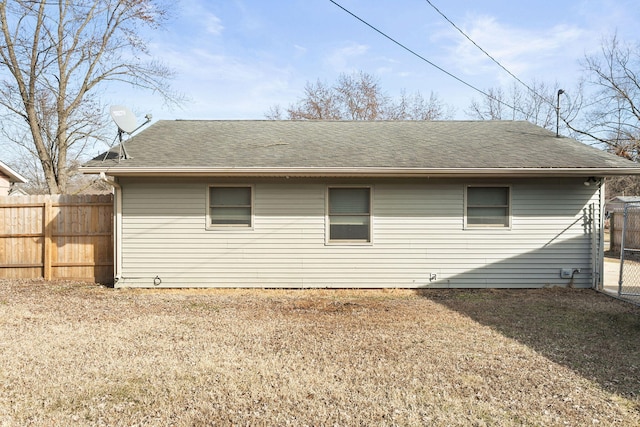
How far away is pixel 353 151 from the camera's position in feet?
29.4

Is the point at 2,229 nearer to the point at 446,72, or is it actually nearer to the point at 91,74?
the point at 91,74

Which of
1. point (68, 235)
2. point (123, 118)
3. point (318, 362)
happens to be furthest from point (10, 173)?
point (318, 362)

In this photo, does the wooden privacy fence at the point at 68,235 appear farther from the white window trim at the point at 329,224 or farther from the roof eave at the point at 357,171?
the white window trim at the point at 329,224

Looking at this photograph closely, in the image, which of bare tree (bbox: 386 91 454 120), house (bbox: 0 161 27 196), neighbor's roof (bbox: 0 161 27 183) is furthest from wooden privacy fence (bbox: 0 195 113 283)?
bare tree (bbox: 386 91 454 120)

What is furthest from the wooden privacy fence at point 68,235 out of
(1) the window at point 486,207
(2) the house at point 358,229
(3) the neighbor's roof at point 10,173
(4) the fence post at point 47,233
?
(1) the window at point 486,207

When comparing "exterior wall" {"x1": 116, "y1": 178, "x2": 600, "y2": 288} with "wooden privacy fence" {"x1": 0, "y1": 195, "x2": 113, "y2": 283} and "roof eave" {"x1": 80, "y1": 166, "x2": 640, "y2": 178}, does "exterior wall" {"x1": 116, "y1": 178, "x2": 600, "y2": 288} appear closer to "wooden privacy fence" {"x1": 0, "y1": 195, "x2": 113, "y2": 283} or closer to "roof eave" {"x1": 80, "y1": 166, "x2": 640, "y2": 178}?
"roof eave" {"x1": 80, "y1": 166, "x2": 640, "y2": 178}

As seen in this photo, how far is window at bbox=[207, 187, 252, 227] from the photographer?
28.2 ft

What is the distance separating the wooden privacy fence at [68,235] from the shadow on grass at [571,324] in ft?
22.7

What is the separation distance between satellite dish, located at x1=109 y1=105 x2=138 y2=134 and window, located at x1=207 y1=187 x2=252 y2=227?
7.00 ft

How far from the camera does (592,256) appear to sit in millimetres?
8602

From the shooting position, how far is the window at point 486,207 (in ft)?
28.2

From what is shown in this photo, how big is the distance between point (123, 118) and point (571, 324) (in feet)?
29.0

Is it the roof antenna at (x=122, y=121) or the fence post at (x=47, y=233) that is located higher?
the roof antenna at (x=122, y=121)

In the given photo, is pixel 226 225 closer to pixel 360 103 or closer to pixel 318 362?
pixel 318 362
